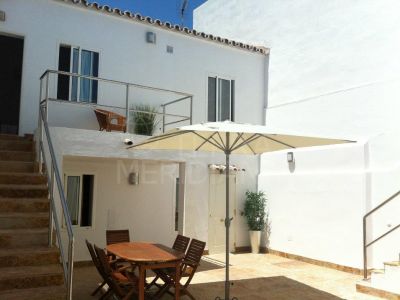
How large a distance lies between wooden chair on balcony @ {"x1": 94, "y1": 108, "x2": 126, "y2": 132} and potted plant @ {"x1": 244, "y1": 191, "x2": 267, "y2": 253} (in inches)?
211

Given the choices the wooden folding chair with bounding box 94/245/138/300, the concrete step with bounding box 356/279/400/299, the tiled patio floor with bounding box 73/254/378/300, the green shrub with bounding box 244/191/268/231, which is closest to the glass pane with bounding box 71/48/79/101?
the tiled patio floor with bounding box 73/254/378/300

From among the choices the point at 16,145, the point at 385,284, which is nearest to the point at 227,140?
the point at 385,284

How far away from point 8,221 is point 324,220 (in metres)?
8.34

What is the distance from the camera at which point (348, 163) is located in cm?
1130

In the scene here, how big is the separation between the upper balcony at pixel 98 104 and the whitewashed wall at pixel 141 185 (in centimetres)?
96

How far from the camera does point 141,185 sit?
42.6ft

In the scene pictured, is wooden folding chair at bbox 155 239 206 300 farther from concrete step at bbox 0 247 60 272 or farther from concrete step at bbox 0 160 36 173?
concrete step at bbox 0 160 36 173

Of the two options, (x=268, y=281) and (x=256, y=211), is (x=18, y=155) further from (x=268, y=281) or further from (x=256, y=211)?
(x=256, y=211)

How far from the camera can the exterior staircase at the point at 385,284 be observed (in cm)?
821

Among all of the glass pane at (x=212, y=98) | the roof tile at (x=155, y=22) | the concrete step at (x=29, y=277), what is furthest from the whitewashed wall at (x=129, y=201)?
the concrete step at (x=29, y=277)

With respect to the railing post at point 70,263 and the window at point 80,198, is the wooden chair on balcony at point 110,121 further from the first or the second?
the railing post at point 70,263

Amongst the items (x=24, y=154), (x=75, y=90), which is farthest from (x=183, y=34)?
(x=24, y=154)

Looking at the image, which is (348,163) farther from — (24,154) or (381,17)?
(24,154)

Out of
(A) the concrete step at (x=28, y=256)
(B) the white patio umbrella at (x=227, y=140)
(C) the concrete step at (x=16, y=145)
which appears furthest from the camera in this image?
(C) the concrete step at (x=16, y=145)
